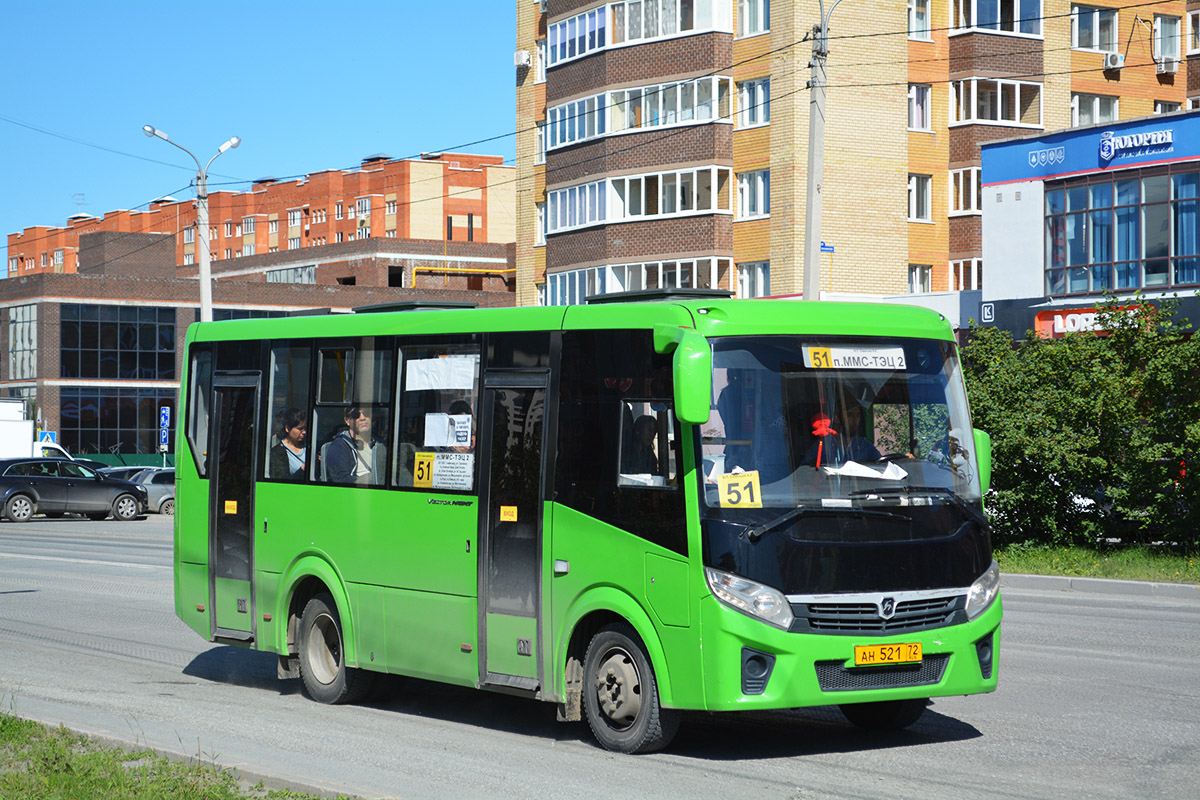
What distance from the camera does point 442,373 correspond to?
10031mm

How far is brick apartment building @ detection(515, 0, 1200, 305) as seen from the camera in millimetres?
43344

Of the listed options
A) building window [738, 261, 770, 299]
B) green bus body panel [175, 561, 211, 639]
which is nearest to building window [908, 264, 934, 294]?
building window [738, 261, 770, 299]

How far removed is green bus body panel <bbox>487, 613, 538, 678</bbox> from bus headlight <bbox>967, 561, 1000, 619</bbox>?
2.49 m

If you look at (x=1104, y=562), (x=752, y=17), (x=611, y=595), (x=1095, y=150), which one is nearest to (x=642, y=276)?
(x=752, y=17)

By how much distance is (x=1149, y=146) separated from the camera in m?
34.4

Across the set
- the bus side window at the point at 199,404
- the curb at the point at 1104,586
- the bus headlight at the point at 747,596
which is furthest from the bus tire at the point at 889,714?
the curb at the point at 1104,586

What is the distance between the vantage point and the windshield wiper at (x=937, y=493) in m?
8.36

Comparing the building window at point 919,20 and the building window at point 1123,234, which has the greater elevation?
the building window at point 919,20

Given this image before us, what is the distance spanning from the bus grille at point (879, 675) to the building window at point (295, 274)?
95.7 meters

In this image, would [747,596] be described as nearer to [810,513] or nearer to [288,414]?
[810,513]

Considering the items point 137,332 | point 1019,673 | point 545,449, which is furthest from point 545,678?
point 137,332

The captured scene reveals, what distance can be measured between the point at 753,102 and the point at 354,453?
35044 mm

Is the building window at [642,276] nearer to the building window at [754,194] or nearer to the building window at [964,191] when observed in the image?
the building window at [754,194]

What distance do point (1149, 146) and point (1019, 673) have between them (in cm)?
2592
